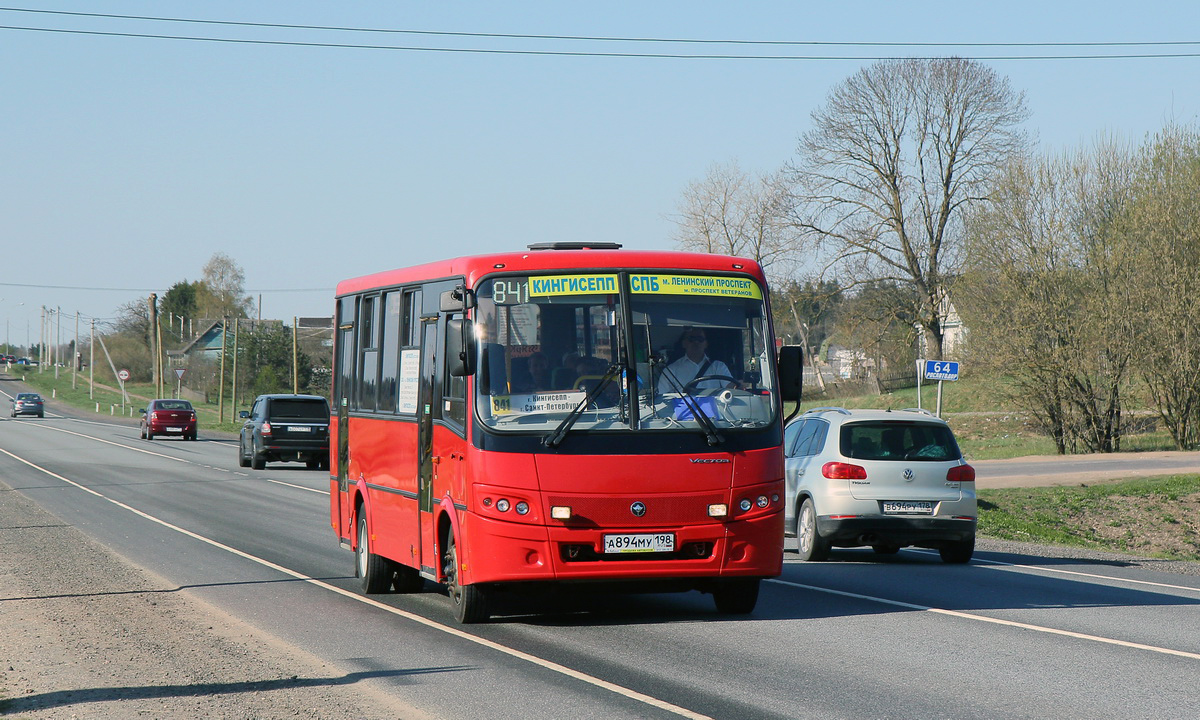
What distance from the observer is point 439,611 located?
459 inches

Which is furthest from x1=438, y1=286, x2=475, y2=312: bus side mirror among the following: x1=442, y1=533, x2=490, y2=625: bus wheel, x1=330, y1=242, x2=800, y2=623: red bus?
x1=442, y1=533, x2=490, y2=625: bus wheel

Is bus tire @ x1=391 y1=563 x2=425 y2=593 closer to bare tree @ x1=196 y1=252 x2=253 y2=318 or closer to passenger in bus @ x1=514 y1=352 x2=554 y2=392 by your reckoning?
passenger in bus @ x1=514 y1=352 x2=554 y2=392

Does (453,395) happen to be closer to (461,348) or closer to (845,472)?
(461,348)

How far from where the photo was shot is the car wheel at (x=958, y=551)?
1575 centimetres

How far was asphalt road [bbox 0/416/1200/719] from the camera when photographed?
749cm

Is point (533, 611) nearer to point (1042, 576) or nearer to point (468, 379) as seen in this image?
point (468, 379)

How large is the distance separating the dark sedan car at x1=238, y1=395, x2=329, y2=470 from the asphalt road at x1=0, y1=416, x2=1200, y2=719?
1861cm

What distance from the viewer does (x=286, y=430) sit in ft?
122

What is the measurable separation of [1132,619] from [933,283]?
54.6m

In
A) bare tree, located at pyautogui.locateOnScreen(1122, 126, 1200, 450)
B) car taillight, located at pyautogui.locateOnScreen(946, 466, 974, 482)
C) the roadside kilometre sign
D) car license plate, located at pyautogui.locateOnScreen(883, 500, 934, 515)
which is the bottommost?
car license plate, located at pyautogui.locateOnScreen(883, 500, 934, 515)

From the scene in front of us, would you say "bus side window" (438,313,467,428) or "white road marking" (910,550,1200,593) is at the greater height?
"bus side window" (438,313,467,428)

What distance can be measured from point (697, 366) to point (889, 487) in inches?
226

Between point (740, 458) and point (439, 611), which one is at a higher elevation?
point (740, 458)

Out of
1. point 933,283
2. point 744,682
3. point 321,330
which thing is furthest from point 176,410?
point 321,330
